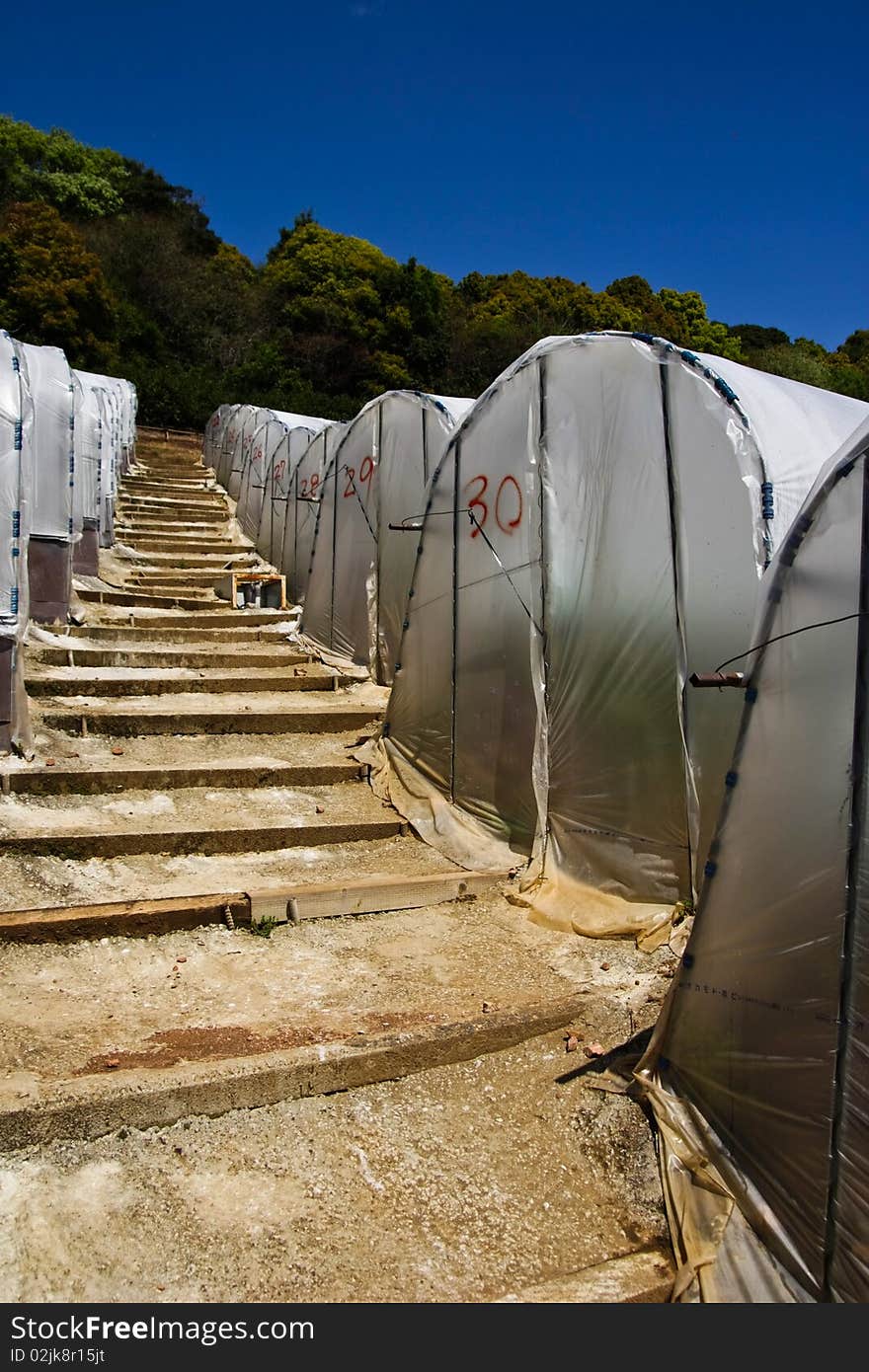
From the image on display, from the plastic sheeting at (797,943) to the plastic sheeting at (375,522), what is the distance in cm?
697

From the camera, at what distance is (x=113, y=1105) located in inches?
140

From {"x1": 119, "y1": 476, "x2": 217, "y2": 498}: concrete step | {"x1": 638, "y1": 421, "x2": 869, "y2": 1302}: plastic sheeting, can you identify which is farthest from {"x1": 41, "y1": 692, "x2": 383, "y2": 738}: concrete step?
{"x1": 119, "y1": 476, "x2": 217, "y2": 498}: concrete step

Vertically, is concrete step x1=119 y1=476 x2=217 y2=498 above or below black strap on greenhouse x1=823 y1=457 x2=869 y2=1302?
above

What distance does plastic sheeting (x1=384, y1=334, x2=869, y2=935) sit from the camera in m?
5.11

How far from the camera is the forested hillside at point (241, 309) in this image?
1216 inches

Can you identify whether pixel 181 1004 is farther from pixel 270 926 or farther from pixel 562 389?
pixel 562 389

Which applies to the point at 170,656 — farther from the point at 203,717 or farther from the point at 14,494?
the point at 14,494

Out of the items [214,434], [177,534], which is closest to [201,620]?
[177,534]

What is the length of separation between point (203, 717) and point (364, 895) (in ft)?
11.3

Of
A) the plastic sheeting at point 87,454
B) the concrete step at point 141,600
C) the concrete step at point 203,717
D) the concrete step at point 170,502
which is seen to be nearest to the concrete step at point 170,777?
the concrete step at point 203,717

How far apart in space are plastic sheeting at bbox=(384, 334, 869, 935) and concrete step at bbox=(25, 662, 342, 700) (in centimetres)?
329

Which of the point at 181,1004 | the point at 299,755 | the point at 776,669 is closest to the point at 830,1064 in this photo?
the point at 776,669

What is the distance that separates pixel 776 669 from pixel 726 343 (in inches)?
1884

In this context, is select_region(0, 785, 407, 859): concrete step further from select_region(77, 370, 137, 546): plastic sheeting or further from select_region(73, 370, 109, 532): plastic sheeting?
select_region(77, 370, 137, 546): plastic sheeting
